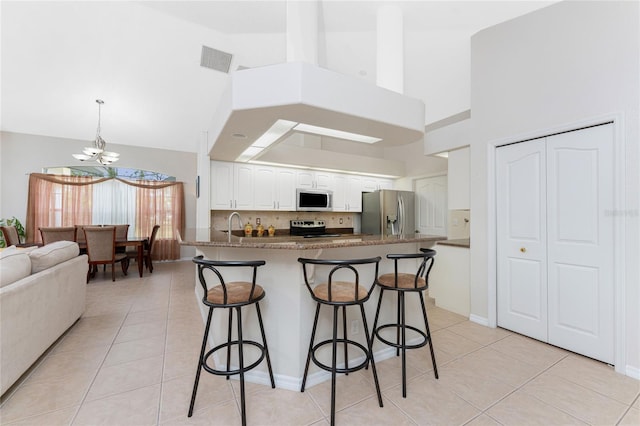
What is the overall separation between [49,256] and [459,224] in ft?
15.6

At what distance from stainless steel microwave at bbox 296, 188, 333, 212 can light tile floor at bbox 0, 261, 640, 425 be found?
2.92m

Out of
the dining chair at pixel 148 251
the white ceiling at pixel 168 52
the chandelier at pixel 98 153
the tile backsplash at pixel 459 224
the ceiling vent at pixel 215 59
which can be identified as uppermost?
the ceiling vent at pixel 215 59

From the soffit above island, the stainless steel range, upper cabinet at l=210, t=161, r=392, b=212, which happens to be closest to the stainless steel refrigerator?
upper cabinet at l=210, t=161, r=392, b=212

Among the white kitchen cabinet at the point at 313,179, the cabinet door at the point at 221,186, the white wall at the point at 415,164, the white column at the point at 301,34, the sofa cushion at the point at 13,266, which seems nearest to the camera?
the sofa cushion at the point at 13,266

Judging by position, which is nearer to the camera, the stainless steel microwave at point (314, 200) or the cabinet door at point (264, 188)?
the cabinet door at point (264, 188)

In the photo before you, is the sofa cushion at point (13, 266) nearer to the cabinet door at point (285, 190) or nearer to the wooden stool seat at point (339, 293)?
the wooden stool seat at point (339, 293)

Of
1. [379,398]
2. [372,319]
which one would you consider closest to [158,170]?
[372,319]

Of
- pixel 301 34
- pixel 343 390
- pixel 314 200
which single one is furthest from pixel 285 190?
pixel 343 390

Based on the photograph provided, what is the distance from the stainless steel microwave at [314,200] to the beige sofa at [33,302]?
125 inches

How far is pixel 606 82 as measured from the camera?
6.94 ft

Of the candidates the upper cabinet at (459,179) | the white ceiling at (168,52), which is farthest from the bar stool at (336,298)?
the white ceiling at (168,52)

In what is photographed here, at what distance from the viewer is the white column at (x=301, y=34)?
2.04 meters

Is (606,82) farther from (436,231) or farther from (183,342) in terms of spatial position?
(183,342)

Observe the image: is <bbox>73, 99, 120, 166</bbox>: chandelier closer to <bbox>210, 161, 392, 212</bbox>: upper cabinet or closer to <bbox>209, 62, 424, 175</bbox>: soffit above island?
<bbox>210, 161, 392, 212</bbox>: upper cabinet
